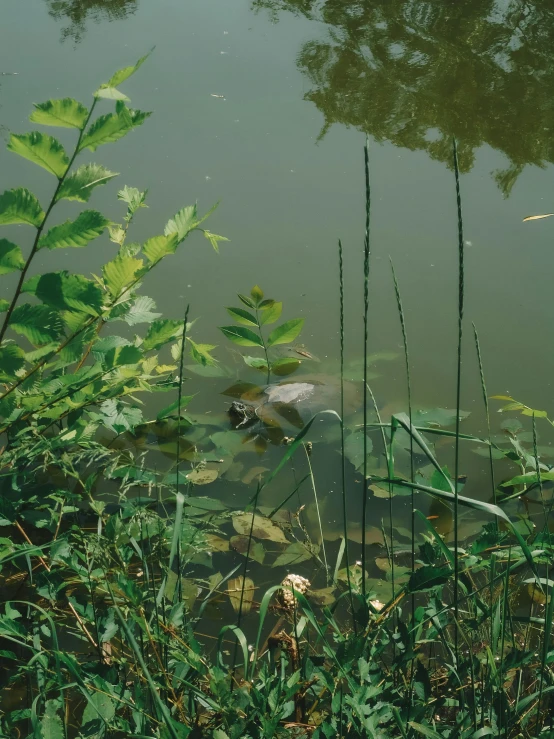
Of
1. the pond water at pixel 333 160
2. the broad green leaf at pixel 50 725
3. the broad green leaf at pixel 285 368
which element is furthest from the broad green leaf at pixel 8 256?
the broad green leaf at pixel 285 368

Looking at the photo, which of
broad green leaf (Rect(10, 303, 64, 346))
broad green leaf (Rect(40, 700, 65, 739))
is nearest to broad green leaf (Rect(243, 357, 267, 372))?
broad green leaf (Rect(10, 303, 64, 346))

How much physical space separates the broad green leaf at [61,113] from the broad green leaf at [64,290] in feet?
0.74

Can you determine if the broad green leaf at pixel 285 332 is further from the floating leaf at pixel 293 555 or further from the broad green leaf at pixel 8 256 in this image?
the broad green leaf at pixel 8 256

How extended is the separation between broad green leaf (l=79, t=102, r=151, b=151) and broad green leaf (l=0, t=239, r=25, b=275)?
0.19m

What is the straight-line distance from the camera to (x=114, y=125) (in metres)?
1.15

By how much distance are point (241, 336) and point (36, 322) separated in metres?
1.04

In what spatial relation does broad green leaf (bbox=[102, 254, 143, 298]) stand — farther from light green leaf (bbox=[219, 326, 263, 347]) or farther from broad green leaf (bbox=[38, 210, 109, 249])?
light green leaf (bbox=[219, 326, 263, 347])

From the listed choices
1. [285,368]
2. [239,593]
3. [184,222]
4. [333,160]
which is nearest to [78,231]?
[184,222]

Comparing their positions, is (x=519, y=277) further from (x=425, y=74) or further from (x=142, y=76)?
(x=142, y=76)

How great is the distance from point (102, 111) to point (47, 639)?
2.68m

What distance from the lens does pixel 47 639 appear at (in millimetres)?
1507

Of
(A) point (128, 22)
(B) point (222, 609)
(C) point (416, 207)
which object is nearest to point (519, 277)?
(C) point (416, 207)

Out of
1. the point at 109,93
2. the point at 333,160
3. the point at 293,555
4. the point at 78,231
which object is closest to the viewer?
the point at 109,93

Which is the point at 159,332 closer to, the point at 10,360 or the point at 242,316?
the point at 10,360
